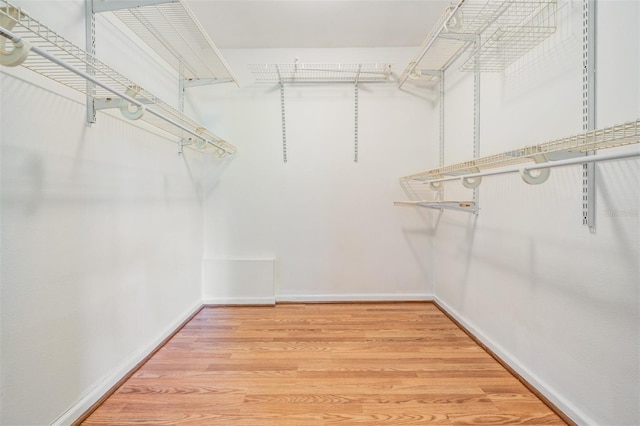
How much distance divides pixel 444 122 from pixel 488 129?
2.10 ft

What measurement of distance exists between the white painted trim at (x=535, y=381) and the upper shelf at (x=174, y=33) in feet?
7.93

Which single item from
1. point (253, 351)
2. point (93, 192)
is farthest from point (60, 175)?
point (253, 351)

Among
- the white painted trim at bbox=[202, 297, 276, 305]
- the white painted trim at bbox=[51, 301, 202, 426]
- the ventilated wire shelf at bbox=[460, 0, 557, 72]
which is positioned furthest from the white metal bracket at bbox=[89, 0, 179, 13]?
the white painted trim at bbox=[202, 297, 276, 305]

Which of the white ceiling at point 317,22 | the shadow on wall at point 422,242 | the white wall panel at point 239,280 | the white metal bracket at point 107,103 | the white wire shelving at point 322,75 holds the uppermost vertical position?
the white ceiling at point 317,22

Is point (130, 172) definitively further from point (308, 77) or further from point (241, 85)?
point (308, 77)

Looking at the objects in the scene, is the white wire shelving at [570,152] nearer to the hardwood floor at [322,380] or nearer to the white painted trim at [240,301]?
the hardwood floor at [322,380]

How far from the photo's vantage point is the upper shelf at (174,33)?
129 centimetres

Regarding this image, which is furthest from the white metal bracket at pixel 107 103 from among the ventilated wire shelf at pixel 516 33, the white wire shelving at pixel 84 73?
the ventilated wire shelf at pixel 516 33

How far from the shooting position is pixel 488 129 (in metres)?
1.72

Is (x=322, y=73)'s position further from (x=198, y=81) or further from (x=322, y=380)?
(x=322, y=380)

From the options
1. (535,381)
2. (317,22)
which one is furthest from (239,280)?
(317,22)

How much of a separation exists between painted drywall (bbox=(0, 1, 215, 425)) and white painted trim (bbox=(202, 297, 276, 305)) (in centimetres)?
62

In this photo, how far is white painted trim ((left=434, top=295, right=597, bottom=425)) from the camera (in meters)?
1.13

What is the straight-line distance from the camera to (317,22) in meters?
2.09
